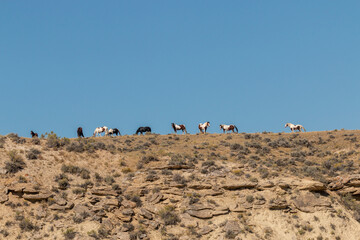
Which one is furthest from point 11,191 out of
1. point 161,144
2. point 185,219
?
point 161,144

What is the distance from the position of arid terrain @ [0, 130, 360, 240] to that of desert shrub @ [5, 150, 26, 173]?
7cm

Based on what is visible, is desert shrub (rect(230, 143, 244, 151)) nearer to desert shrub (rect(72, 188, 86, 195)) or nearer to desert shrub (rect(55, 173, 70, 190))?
desert shrub (rect(72, 188, 86, 195))

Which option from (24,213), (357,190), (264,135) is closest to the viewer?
(24,213)

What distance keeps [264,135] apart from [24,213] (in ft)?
103

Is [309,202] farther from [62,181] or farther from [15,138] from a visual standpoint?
[15,138]

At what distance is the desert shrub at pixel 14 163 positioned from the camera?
1095 inches

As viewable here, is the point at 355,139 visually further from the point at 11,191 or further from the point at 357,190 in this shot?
the point at 11,191

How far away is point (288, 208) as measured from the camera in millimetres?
27328

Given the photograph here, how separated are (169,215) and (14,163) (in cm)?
1224

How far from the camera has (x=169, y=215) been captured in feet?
85.3

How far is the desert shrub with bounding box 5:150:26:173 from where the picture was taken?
2781 cm

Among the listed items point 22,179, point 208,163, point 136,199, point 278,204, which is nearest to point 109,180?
point 136,199

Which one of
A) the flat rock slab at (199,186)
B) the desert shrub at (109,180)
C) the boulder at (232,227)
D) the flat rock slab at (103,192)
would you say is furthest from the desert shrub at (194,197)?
the desert shrub at (109,180)

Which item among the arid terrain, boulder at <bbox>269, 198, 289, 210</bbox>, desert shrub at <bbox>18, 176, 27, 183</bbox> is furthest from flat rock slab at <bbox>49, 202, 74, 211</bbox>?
boulder at <bbox>269, 198, 289, 210</bbox>
